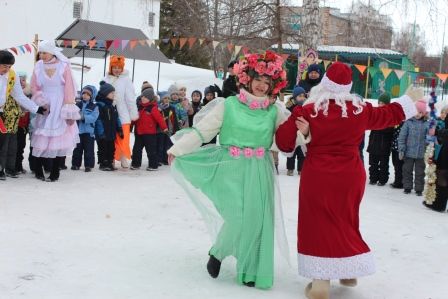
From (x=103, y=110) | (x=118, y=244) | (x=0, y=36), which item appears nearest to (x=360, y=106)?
(x=118, y=244)

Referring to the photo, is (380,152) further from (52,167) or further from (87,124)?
(52,167)

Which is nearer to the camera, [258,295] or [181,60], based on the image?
[258,295]

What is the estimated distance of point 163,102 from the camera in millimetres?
11133

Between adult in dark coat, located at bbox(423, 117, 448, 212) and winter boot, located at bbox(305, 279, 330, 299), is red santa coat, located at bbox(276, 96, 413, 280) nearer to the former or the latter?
winter boot, located at bbox(305, 279, 330, 299)

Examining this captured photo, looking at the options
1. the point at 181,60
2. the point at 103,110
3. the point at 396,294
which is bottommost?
the point at 396,294

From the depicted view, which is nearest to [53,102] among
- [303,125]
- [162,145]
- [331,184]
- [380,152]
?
[162,145]

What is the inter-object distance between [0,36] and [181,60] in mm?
12088

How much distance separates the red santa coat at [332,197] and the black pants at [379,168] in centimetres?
604

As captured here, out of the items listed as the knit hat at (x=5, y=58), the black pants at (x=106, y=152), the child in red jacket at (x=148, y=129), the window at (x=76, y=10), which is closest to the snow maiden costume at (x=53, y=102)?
the knit hat at (x=5, y=58)

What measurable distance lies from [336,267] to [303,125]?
1.05 m

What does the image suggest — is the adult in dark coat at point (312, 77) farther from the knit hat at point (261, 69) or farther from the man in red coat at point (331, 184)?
the man in red coat at point (331, 184)

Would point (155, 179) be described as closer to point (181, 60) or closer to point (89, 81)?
point (89, 81)

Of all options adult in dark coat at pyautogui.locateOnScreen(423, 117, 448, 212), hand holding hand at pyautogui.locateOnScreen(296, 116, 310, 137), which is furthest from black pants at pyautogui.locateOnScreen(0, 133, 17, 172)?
adult in dark coat at pyautogui.locateOnScreen(423, 117, 448, 212)

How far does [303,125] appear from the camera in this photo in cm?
422
